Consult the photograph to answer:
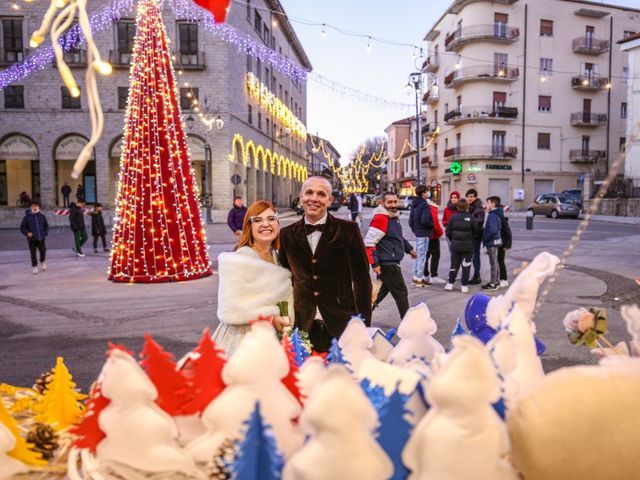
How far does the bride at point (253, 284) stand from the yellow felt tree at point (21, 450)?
194 centimetres

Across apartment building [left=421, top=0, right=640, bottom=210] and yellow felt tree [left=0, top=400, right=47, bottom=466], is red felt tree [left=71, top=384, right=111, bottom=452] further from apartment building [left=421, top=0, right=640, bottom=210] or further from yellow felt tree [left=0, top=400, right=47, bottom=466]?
apartment building [left=421, top=0, right=640, bottom=210]

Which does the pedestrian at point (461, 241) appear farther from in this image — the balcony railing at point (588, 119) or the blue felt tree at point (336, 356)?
the balcony railing at point (588, 119)

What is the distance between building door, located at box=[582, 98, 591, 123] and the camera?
146ft

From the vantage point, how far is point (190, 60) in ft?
104

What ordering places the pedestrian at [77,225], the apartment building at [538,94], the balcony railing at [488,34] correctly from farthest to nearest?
the apartment building at [538,94]
the balcony railing at [488,34]
the pedestrian at [77,225]

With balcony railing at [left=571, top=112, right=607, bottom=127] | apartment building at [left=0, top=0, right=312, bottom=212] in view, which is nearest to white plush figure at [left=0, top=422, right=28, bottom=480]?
apartment building at [left=0, top=0, right=312, bottom=212]

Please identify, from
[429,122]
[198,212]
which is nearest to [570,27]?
[429,122]

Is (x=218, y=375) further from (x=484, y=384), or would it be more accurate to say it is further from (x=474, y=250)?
(x=474, y=250)

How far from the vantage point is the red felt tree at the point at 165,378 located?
1.17m

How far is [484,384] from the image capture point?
2.81 feet

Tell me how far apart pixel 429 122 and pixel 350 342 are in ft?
186

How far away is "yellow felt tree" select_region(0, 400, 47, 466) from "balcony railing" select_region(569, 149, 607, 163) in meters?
49.4

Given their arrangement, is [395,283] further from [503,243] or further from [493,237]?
[503,243]

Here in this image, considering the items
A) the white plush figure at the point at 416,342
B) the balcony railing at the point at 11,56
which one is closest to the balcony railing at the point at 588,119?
the balcony railing at the point at 11,56
